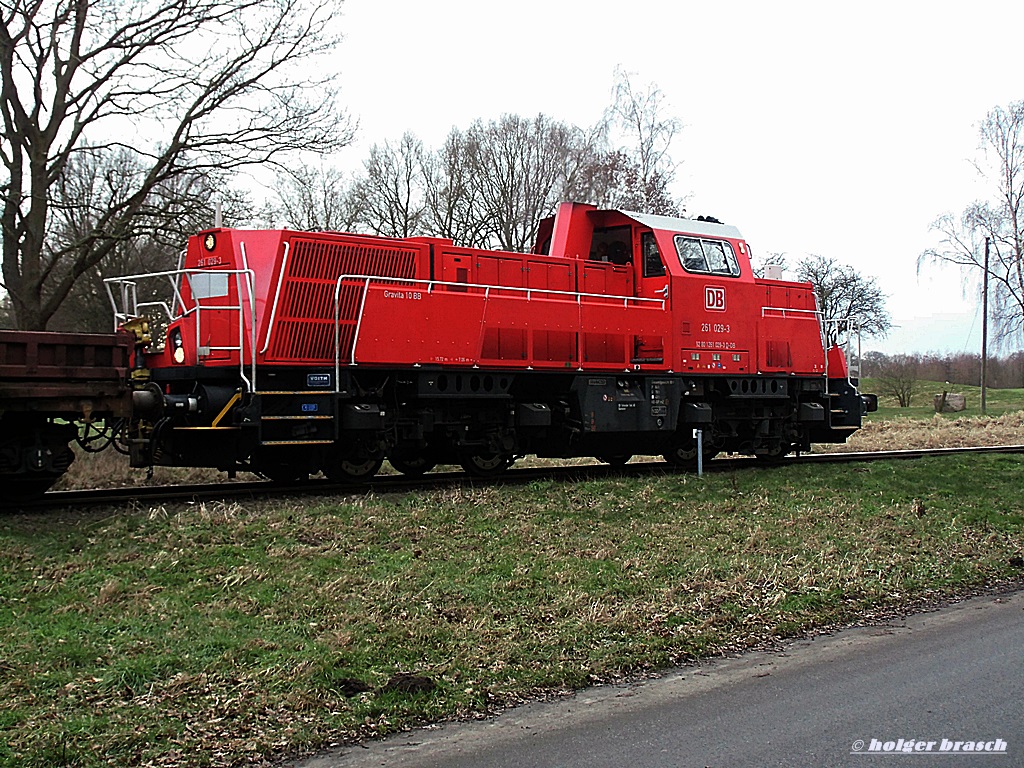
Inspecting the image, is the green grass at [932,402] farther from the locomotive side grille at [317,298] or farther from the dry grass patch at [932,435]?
the locomotive side grille at [317,298]

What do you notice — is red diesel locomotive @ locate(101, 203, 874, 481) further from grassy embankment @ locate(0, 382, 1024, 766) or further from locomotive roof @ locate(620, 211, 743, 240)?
grassy embankment @ locate(0, 382, 1024, 766)

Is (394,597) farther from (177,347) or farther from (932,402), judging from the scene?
(932,402)

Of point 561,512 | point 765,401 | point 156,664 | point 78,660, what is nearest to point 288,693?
point 156,664

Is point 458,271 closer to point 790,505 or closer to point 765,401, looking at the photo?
point 790,505

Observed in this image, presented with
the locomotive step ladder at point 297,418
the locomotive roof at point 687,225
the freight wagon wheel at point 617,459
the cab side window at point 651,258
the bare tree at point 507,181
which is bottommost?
the freight wagon wheel at point 617,459

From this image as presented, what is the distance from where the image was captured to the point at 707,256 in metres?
16.3

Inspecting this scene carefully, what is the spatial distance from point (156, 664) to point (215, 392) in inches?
235

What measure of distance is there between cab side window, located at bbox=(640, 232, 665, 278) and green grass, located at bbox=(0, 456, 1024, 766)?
429 centimetres

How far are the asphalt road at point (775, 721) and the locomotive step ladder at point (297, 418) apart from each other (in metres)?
6.69

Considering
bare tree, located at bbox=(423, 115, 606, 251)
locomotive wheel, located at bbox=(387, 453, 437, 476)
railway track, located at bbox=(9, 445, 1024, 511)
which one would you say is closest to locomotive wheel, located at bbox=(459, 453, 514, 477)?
railway track, located at bbox=(9, 445, 1024, 511)

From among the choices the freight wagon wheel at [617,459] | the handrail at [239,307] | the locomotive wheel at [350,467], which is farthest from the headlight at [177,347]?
the freight wagon wheel at [617,459]

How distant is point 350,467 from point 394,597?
567cm

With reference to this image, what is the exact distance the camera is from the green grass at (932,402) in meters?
43.3

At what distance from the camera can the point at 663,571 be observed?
29.2 feet
